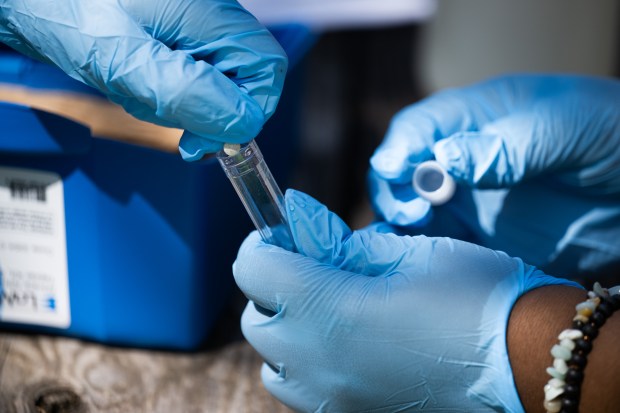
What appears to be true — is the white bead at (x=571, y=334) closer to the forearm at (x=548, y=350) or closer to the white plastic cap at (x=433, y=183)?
the forearm at (x=548, y=350)

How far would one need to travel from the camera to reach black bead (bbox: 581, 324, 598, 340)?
603mm

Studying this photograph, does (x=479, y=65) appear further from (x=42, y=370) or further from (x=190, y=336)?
(x=42, y=370)

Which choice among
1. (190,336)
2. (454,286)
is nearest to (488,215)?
(454,286)

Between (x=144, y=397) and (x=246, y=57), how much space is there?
1.21ft

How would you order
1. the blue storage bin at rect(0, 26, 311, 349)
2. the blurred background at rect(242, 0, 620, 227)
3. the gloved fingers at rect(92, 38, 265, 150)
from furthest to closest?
the blurred background at rect(242, 0, 620, 227), the blue storage bin at rect(0, 26, 311, 349), the gloved fingers at rect(92, 38, 265, 150)

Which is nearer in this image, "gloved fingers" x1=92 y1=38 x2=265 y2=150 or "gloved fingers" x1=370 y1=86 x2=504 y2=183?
"gloved fingers" x1=92 y1=38 x2=265 y2=150

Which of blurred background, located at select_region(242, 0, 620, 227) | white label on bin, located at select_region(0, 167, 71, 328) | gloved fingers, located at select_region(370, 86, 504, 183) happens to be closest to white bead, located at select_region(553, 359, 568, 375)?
gloved fingers, located at select_region(370, 86, 504, 183)

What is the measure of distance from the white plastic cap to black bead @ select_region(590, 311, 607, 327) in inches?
8.3

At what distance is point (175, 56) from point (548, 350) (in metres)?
0.40

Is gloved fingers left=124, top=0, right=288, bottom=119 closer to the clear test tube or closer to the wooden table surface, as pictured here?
the clear test tube

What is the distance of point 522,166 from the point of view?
0.79 metres

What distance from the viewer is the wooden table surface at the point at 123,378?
743 mm

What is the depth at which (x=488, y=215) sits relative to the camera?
2.90 ft

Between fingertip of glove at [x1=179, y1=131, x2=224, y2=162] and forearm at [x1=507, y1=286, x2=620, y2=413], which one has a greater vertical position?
fingertip of glove at [x1=179, y1=131, x2=224, y2=162]
